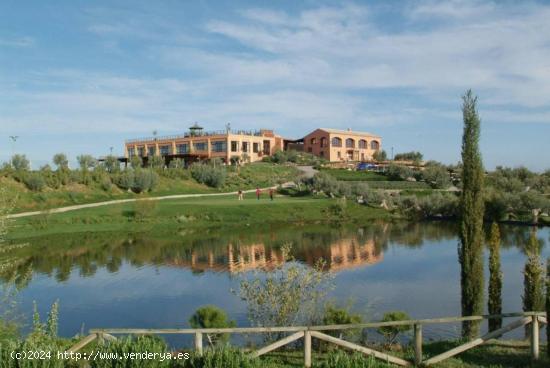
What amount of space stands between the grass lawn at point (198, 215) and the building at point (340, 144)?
45.2 metres

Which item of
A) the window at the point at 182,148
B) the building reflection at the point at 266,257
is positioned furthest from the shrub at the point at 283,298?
the window at the point at 182,148

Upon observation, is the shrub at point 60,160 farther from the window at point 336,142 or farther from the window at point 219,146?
the window at point 336,142

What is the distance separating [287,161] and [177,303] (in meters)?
73.7

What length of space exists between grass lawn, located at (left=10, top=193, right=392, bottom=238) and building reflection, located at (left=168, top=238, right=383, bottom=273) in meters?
11.1

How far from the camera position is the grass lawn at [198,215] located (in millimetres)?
40250

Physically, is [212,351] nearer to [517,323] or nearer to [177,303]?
[517,323]

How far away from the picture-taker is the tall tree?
45.4ft

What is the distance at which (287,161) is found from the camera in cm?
9350

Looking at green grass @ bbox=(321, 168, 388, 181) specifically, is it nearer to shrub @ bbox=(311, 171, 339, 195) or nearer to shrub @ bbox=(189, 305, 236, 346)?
shrub @ bbox=(311, 171, 339, 195)

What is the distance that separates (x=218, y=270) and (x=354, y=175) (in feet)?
180

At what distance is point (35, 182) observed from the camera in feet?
166

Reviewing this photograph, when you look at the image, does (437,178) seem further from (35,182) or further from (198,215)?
(35,182)

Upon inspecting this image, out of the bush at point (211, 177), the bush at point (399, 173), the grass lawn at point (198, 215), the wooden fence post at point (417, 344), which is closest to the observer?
the wooden fence post at point (417, 344)

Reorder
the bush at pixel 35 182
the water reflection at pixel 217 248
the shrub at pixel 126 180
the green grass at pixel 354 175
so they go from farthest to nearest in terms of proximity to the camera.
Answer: the green grass at pixel 354 175 < the shrub at pixel 126 180 < the bush at pixel 35 182 < the water reflection at pixel 217 248
